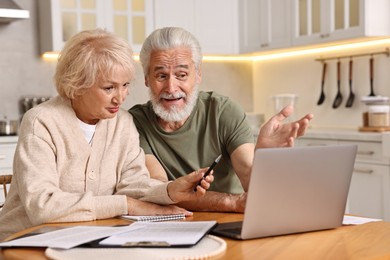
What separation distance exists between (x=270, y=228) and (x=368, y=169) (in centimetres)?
261

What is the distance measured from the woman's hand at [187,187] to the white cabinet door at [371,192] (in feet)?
7.50

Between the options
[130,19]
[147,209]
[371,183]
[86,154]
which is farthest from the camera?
[130,19]

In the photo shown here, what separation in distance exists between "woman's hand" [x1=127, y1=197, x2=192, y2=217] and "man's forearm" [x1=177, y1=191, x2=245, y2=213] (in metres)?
0.07

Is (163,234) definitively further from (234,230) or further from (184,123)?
(184,123)

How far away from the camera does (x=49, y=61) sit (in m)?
5.14

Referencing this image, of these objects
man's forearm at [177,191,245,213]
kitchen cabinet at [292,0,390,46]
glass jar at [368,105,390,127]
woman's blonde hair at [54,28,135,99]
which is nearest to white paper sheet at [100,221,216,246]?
man's forearm at [177,191,245,213]

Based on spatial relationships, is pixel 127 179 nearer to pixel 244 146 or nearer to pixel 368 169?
pixel 244 146

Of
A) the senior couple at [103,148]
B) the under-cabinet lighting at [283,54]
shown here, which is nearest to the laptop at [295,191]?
the senior couple at [103,148]

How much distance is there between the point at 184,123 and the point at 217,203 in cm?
57

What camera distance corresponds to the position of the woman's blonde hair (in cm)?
203

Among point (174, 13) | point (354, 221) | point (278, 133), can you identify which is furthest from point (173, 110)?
point (174, 13)

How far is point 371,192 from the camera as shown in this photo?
13.4 ft

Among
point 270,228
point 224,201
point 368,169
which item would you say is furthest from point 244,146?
point 368,169

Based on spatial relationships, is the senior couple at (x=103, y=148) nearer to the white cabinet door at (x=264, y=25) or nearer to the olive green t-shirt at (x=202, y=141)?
the olive green t-shirt at (x=202, y=141)
